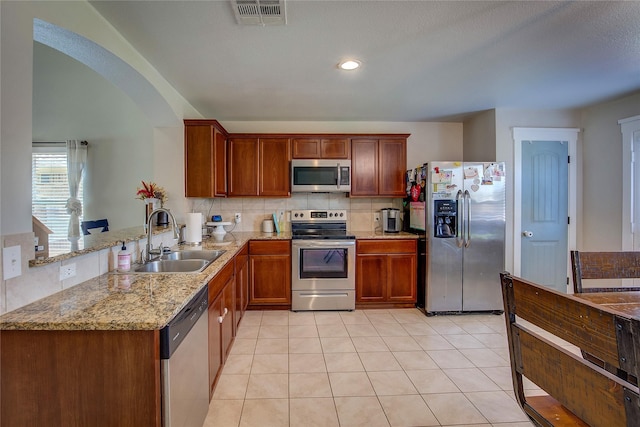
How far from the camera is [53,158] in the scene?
12.1 ft

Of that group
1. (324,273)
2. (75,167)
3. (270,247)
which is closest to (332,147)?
(270,247)

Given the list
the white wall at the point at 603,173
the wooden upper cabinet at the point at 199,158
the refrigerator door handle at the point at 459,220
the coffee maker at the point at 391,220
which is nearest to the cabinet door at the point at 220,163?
the wooden upper cabinet at the point at 199,158

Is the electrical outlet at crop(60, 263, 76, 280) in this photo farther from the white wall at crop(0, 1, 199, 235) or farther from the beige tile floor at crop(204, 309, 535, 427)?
the beige tile floor at crop(204, 309, 535, 427)

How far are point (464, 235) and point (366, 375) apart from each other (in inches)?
75.6

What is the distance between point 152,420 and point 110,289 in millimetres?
708

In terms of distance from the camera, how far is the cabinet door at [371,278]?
3.38 meters

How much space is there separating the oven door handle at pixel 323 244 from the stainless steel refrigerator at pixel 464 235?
0.92 meters

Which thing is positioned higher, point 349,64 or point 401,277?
point 349,64

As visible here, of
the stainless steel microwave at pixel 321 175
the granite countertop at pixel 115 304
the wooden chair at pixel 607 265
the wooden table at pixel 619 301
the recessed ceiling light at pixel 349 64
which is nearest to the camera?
the granite countertop at pixel 115 304

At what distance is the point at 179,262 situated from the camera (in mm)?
2215

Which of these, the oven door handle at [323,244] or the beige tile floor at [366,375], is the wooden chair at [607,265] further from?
the oven door handle at [323,244]

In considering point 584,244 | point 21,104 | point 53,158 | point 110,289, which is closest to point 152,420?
point 110,289

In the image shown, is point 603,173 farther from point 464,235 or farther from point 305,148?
point 305,148

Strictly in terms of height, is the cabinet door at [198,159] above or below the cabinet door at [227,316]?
above
